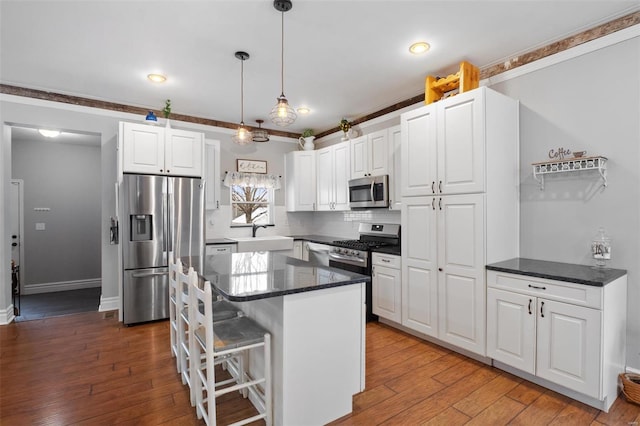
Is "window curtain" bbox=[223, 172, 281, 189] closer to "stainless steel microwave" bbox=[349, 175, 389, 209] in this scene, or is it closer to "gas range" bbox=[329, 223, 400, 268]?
"stainless steel microwave" bbox=[349, 175, 389, 209]

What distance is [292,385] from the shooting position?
1.89 m

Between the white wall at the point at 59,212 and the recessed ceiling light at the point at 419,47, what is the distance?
18.8ft

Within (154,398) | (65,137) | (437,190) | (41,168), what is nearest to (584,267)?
(437,190)

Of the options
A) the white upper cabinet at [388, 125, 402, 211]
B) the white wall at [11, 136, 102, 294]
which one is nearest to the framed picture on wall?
the white upper cabinet at [388, 125, 402, 211]

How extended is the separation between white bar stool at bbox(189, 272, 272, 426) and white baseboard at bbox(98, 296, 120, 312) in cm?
289

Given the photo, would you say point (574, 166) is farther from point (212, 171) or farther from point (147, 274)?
point (147, 274)

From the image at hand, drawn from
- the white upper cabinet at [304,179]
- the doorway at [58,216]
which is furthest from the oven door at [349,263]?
the doorway at [58,216]

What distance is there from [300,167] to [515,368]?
3.92 meters

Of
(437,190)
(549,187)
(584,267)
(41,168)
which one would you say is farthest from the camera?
(41,168)

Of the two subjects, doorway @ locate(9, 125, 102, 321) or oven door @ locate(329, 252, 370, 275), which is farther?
doorway @ locate(9, 125, 102, 321)

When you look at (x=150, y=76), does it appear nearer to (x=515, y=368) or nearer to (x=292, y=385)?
(x=292, y=385)

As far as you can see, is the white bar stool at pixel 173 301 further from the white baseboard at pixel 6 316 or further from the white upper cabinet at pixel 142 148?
the white baseboard at pixel 6 316

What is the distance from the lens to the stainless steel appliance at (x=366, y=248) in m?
3.90

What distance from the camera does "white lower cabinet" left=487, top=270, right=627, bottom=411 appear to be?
2129 mm
